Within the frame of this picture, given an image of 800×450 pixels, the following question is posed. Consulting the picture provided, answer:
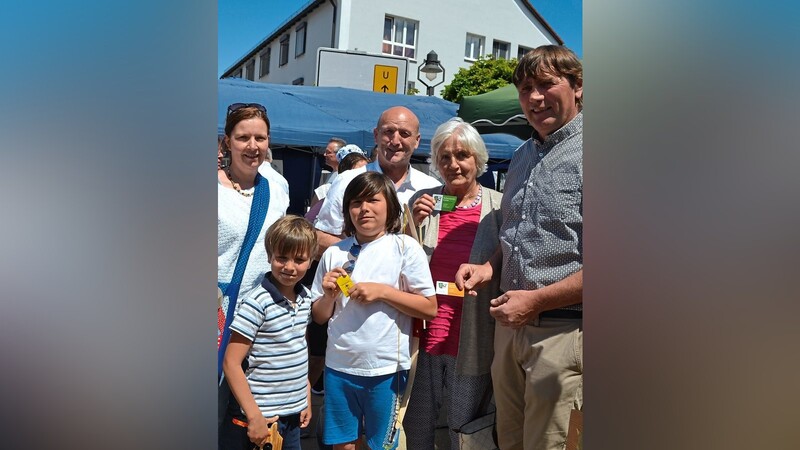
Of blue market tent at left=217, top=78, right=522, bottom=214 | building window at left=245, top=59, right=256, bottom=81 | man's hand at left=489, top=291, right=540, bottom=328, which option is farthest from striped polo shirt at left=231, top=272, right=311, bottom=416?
building window at left=245, top=59, right=256, bottom=81

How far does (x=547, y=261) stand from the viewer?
1.74 metres

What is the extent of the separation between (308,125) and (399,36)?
21.4 metres

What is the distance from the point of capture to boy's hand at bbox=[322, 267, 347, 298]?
215 cm

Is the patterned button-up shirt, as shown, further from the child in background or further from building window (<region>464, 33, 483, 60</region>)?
building window (<region>464, 33, 483, 60</region>)

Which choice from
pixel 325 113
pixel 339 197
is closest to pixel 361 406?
pixel 339 197


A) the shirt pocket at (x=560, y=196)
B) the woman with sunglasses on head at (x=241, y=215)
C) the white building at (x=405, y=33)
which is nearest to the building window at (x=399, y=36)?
the white building at (x=405, y=33)

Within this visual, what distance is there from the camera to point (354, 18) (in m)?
24.5

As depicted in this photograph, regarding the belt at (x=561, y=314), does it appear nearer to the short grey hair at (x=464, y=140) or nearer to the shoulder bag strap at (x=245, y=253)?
the short grey hair at (x=464, y=140)

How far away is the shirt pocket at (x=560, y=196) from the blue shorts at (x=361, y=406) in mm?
947

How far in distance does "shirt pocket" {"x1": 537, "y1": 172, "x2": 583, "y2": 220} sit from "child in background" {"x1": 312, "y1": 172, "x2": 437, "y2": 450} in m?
0.68

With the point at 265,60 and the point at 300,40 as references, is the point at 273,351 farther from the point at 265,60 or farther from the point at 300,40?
the point at 265,60
